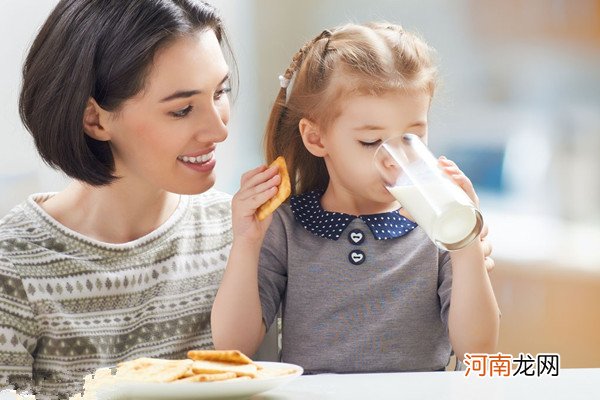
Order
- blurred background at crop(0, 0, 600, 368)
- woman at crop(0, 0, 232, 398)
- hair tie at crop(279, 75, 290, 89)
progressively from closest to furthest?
woman at crop(0, 0, 232, 398) → hair tie at crop(279, 75, 290, 89) → blurred background at crop(0, 0, 600, 368)

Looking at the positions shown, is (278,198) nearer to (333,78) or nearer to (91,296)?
(333,78)

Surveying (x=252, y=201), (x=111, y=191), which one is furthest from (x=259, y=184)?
(x=111, y=191)

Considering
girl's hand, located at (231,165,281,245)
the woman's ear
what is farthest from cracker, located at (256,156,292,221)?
the woman's ear

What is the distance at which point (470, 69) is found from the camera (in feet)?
9.13

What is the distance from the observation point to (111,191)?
1735 millimetres

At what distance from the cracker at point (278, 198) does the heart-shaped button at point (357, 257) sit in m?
0.16

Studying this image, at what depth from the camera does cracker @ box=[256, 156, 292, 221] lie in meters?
1.52

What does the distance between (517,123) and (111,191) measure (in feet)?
4.75

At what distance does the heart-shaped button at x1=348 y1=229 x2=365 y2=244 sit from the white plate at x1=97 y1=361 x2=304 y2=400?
0.53m

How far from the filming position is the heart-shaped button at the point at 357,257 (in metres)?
1.62

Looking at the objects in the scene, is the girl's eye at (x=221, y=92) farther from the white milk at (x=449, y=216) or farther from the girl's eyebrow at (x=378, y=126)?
the white milk at (x=449, y=216)

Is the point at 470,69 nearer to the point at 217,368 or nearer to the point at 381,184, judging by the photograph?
the point at 381,184

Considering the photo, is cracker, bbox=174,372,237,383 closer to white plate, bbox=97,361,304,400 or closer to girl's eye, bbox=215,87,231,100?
white plate, bbox=97,361,304,400

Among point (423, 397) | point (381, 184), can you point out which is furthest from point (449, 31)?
point (423, 397)
